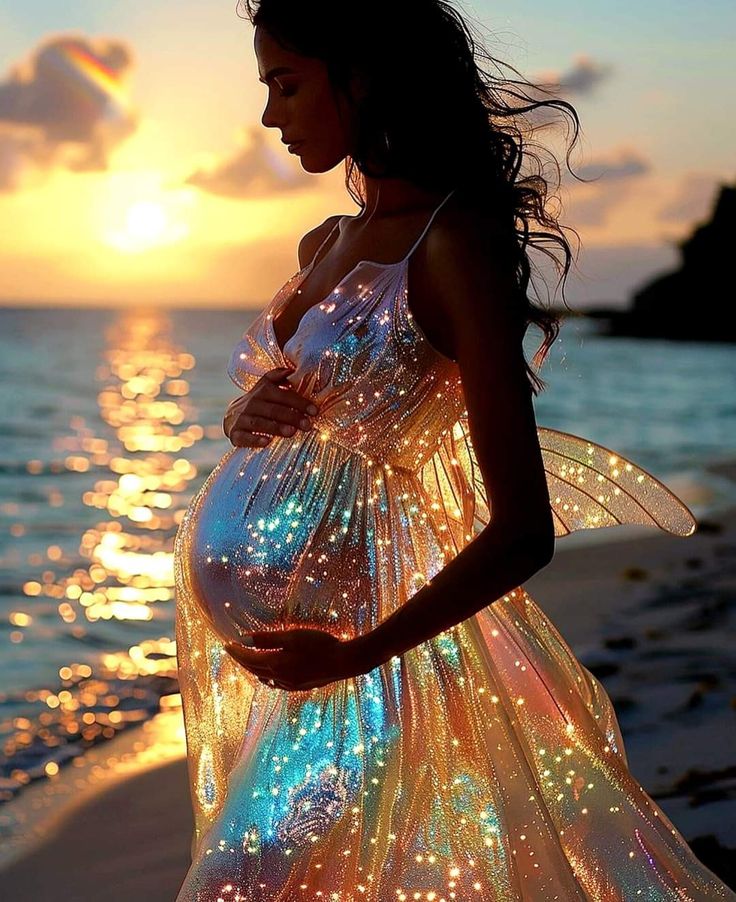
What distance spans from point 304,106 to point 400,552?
2.35ft

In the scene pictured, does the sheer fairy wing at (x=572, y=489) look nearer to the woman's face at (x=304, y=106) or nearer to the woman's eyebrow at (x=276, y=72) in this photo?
the woman's face at (x=304, y=106)

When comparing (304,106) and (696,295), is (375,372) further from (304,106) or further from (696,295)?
(696,295)

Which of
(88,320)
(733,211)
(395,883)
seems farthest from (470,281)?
(88,320)

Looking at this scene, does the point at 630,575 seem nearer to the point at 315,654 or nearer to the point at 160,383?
the point at 315,654

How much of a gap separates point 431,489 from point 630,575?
20.9ft

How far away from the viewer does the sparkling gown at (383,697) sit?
1.89m

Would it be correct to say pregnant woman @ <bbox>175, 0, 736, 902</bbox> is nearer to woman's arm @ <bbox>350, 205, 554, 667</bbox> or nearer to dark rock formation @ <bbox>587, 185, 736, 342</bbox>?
woman's arm @ <bbox>350, 205, 554, 667</bbox>

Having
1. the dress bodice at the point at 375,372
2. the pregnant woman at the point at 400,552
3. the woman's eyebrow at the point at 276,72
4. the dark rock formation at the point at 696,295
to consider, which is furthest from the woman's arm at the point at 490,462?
the dark rock formation at the point at 696,295

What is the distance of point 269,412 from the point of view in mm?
2041

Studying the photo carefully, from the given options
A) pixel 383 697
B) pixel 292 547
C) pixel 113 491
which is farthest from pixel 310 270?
pixel 113 491

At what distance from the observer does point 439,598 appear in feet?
5.86

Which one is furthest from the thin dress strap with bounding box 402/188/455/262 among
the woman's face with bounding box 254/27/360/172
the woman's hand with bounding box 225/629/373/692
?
the woman's hand with bounding box 225/629/373/692

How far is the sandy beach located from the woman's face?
223 cm

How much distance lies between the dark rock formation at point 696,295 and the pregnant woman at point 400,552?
2275 inches
